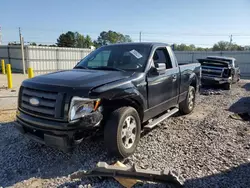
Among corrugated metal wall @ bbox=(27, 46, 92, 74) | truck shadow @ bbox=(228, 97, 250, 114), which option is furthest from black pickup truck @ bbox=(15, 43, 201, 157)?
corrugated metal wall @ bbox=(27, 46, 92, 74)

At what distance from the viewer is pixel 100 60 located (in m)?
4.73

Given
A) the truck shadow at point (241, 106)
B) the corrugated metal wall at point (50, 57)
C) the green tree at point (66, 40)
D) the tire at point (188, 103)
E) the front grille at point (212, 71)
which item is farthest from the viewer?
the green tree at point (66, 40)

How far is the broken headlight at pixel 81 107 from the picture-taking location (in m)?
3.06

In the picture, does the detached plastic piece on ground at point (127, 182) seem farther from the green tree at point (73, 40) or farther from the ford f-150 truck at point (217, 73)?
the green tree at point (73, 40)

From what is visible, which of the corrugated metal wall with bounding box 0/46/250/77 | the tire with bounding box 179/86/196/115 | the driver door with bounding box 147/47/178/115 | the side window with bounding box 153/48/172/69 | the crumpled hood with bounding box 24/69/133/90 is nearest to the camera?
the crumpled hood with bounding box 24/69/133/90

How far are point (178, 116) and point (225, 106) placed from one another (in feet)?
8.27

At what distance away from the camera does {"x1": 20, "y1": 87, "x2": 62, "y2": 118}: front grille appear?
310 centimetres

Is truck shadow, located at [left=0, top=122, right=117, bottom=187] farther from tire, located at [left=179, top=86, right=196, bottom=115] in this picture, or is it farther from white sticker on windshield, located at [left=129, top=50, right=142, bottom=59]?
tire, located at [left=179, top=86, right=196, bottom=115]

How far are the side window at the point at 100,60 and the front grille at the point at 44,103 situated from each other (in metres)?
1.55

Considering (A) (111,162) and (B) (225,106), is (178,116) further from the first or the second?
(A) (111,162)

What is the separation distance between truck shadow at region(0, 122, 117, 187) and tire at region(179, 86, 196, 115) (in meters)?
2.92

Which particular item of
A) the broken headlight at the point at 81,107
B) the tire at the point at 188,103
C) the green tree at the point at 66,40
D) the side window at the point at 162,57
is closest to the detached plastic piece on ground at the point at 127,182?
the broken headlight at the point at 81,107

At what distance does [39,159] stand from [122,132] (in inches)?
58.1

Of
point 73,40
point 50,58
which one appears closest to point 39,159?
point 50,58
